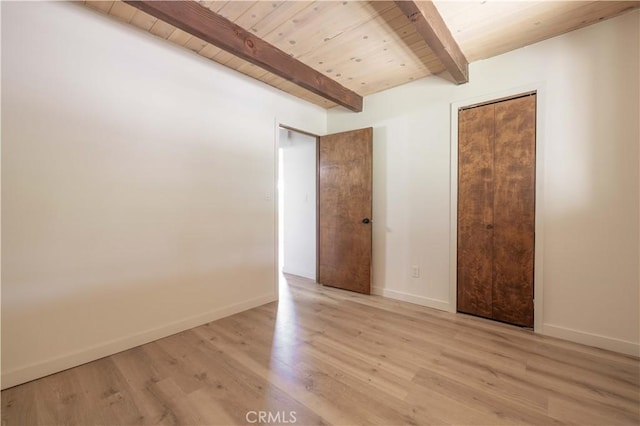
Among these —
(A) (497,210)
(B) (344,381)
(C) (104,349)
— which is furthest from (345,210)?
(C) (104,349)

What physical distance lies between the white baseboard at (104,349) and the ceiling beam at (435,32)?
283 centimetres

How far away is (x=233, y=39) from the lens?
204cm

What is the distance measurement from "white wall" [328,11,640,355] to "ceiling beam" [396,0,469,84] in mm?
361

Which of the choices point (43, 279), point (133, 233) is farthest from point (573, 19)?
point (43, 279)

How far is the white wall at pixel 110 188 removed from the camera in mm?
1640

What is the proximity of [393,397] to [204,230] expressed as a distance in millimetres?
1978

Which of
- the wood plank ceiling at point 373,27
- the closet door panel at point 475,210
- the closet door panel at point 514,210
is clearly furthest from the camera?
the closet door panel at point 475,210

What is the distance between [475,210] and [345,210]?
147cm

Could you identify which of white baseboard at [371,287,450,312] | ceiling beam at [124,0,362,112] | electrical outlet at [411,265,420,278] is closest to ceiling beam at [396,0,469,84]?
ceiling beam at [124,0,362,112]

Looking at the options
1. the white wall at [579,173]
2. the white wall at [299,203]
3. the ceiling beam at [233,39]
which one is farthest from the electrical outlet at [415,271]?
the ceiling beam at [233,39]

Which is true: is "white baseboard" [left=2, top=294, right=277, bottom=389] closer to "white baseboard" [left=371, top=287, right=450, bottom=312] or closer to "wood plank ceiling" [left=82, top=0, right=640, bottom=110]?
"white baseboard" [left=371, top=287, right=450, bottom=312]

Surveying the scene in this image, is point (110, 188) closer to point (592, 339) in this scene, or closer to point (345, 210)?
point (345, 210)

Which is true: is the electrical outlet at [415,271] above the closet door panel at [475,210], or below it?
below

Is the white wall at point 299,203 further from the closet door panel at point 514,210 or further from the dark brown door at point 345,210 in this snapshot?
the closet door panel at point 514,210
